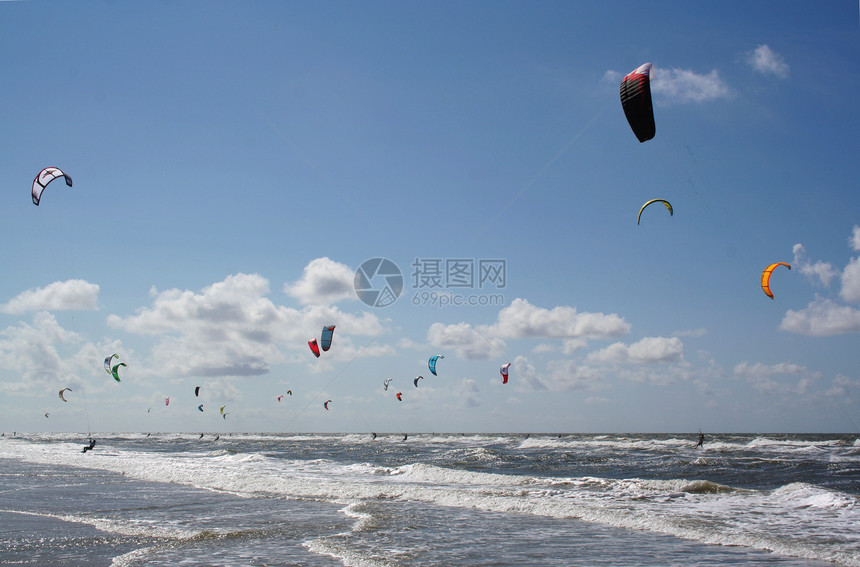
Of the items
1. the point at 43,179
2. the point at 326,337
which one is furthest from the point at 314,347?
the point at 43,179

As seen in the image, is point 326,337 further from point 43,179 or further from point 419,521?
point 419,521

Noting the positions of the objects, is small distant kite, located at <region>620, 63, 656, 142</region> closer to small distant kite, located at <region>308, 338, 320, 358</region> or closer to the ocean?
the ocean

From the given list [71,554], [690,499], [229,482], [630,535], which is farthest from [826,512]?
[229,482]

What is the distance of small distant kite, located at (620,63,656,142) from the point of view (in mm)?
12172

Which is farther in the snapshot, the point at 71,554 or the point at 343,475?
the point at 343,475

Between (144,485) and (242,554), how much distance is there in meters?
10.2

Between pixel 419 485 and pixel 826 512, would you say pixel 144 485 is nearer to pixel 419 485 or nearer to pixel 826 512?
pixel 419 485

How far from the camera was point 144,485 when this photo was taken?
16172 mm

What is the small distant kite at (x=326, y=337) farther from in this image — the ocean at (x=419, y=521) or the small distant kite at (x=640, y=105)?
the small distant kite at (x=640, y=105)

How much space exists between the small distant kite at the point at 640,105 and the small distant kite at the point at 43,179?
15278mm

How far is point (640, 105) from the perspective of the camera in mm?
12219

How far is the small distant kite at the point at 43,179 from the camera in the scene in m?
17.3

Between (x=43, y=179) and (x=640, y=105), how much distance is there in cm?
1652

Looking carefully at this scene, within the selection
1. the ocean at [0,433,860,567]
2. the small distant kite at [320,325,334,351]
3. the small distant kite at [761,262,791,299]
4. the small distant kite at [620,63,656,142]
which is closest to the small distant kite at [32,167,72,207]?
the ocean at [0,433,860,567]
